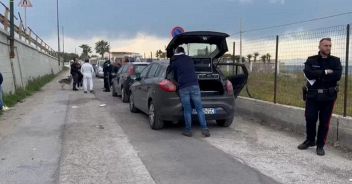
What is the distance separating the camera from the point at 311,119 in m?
7.66

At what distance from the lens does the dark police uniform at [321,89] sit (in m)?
7.32

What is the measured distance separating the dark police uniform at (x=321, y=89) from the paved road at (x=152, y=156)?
568 mm

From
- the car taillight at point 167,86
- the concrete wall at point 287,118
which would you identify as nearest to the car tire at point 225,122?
the concrete wall at point 287,118

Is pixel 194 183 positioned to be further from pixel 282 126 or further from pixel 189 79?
pixel 282 126

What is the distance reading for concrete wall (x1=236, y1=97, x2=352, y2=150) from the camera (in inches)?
316

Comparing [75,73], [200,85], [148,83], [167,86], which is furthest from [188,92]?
[75,73]

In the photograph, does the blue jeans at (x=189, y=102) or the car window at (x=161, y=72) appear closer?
the blue jeans at (x=189, y=102)

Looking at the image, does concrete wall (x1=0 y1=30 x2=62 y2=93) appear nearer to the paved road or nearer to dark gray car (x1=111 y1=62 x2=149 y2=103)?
dark gray car (x1=111 y1=62 x2=149 y2=103)

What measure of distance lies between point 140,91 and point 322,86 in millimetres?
5235

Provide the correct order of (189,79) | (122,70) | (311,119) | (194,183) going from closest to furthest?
1. (194,183)
2. (311,119)
3. (189,79)
4. (122,70)

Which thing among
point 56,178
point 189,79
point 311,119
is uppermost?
point 189,79

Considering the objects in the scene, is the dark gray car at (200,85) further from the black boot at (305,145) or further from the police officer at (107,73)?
the police officer at (107,73)

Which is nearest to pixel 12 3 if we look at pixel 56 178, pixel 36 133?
pixel 36 133

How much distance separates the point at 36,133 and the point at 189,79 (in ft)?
11.2
